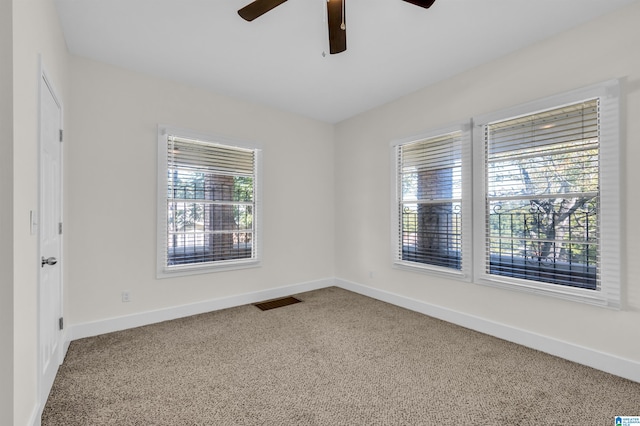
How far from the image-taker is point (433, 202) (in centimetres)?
363

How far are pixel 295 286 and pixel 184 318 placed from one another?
1624mm

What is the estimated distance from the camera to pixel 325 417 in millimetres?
1799

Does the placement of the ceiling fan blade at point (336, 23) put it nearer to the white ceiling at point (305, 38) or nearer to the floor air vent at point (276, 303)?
the white ceiling at point (305, 38)

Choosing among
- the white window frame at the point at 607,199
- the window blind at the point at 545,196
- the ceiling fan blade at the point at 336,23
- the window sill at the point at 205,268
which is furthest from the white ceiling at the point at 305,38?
the window sill at the point at 205,268

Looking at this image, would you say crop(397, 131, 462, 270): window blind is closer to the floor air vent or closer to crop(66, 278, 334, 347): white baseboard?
the floor air vent

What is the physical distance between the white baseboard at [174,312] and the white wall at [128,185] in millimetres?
61

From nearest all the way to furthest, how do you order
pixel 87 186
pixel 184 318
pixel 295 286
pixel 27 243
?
pixel 27 243
pixel 87 186
pixel 184 318
pixel 295 286

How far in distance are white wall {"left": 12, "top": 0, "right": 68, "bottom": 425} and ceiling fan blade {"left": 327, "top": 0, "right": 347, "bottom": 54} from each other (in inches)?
62.6

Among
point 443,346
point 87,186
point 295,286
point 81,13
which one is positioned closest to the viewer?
point 81,13

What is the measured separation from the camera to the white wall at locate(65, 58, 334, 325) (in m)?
2.93

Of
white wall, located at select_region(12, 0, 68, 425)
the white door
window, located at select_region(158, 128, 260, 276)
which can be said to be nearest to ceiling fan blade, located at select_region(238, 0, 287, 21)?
white wall, located at select_region(12, 0, 68, 425)

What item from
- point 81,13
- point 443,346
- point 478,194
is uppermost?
point 81,13

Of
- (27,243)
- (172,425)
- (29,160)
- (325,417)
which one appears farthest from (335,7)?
(172,425)

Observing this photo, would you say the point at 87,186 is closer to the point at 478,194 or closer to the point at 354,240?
the point at 354,240
